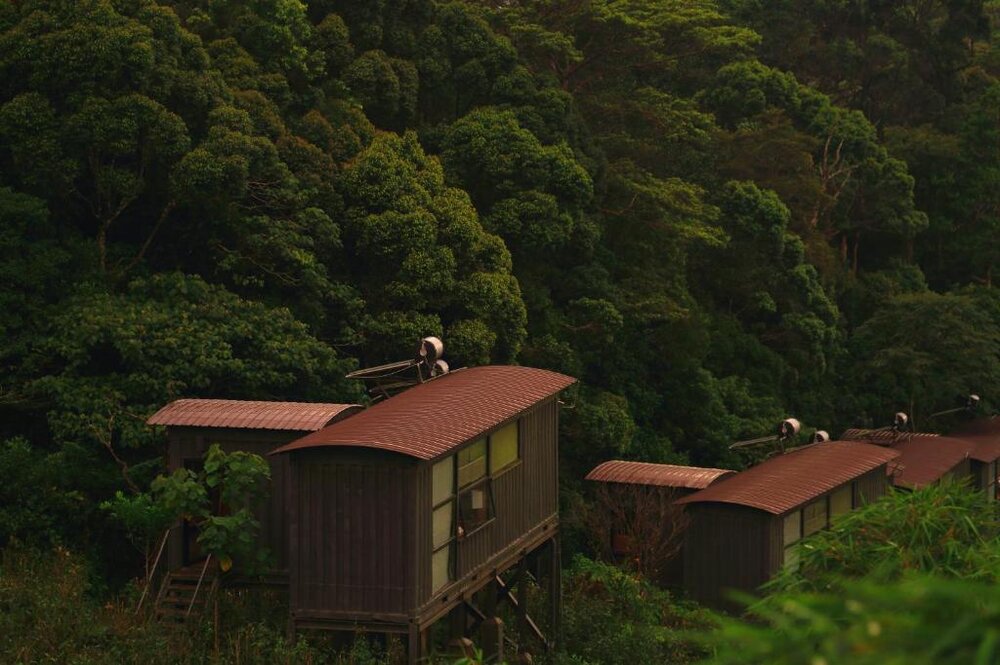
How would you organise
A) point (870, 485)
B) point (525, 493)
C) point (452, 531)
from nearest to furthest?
point (452, 531)
point (525, 493)
point (870, 485)

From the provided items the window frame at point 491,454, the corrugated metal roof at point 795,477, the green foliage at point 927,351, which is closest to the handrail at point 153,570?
the window frame at point 491,454

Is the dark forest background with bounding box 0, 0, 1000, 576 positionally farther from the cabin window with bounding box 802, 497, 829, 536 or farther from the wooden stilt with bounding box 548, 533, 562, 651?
the cabin window with bounding box 802, 497, 829, 536

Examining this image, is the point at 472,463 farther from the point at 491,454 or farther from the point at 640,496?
the point at 640,496

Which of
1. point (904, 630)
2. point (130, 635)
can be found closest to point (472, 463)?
point (130, 635)

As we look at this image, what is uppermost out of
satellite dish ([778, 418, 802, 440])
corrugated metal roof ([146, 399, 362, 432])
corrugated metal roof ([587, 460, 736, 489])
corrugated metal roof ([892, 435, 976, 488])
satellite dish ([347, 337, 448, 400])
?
satellite dish ([347, 337, 448, 400])

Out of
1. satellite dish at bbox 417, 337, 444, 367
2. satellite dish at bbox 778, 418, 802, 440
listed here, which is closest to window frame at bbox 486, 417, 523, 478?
satellite dish at bbox 417, 337, 444, 367
